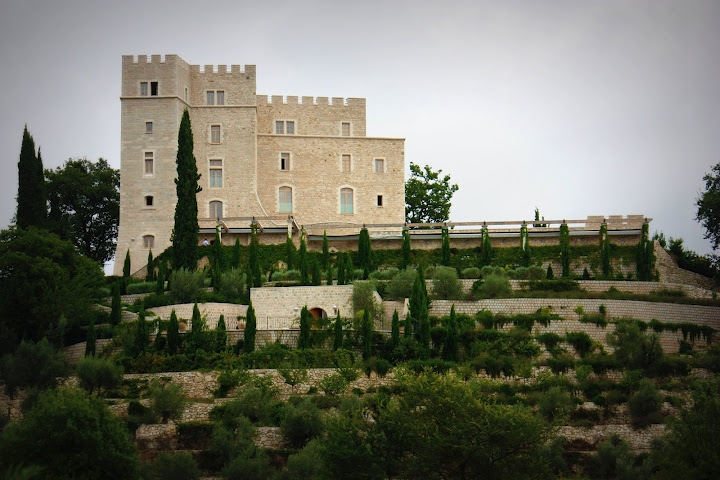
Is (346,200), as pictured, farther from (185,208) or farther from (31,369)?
(31,369)

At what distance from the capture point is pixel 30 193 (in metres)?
48.7

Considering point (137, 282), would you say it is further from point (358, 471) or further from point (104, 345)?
point (358, 471)

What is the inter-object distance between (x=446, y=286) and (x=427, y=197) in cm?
1597

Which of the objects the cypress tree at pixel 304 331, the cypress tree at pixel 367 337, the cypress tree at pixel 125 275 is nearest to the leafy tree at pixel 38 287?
the cypress tree at pixel 125 275

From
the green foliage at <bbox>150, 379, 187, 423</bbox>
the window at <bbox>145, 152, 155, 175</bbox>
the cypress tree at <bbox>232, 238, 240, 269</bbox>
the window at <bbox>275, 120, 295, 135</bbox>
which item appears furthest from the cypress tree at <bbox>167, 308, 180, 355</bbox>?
the window at <bbox>275, 120, 295, 135</bbox>

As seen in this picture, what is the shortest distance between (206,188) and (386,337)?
652 inches

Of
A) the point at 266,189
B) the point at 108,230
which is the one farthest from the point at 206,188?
the point at 108,230

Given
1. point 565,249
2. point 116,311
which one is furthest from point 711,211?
point 116,311

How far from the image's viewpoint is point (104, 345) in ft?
139

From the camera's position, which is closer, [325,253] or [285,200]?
[325,253]

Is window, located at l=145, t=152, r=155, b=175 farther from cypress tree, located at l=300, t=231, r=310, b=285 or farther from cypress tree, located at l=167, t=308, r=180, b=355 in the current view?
cypress tree, located at l=167, t=308, r=180, b=355

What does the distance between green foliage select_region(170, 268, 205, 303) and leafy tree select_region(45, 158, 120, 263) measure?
1273 cm

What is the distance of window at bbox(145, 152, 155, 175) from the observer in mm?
54781

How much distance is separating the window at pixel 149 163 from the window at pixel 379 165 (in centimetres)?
1051
